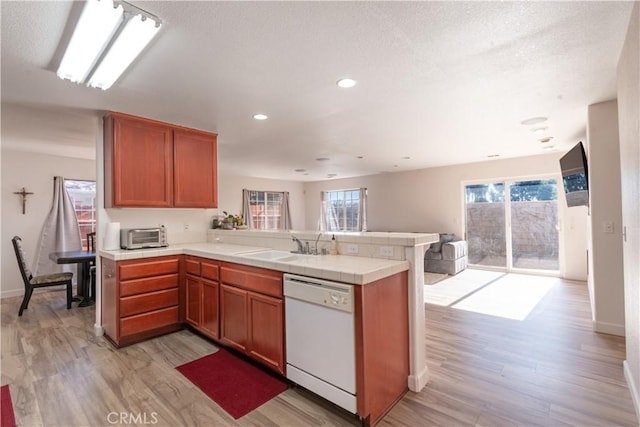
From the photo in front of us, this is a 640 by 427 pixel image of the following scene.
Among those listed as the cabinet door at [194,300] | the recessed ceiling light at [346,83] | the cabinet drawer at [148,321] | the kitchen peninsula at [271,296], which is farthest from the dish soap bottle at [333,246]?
the cabinet drawer at [148,321]

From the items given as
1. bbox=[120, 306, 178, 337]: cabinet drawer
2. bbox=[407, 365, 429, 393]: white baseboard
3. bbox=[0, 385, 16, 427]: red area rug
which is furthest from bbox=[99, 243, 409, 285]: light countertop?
bbox=[0, 385, 16, 427]: red area rug

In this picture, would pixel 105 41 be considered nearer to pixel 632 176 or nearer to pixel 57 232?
pixel 632 176

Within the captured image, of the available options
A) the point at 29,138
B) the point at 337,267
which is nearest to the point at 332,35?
the point at 337,267

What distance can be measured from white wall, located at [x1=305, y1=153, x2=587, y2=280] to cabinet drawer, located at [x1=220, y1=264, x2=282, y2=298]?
18.6ft

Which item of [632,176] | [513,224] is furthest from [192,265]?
[513,224]

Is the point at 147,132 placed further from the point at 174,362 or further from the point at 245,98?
the point at 174,362

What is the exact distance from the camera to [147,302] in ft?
10.0

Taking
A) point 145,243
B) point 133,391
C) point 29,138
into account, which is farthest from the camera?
point 29,138

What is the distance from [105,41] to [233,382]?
2.51 meters

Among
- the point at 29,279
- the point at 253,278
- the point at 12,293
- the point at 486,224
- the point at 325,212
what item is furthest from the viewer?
the point at 325,212

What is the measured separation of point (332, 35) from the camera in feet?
5.98

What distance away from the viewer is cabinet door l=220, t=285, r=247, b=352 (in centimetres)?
254

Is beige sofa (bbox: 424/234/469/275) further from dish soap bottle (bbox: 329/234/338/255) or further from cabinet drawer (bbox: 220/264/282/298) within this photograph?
cabinet drawer (bbox: 220/264/282/298)

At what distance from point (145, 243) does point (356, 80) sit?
275cm
